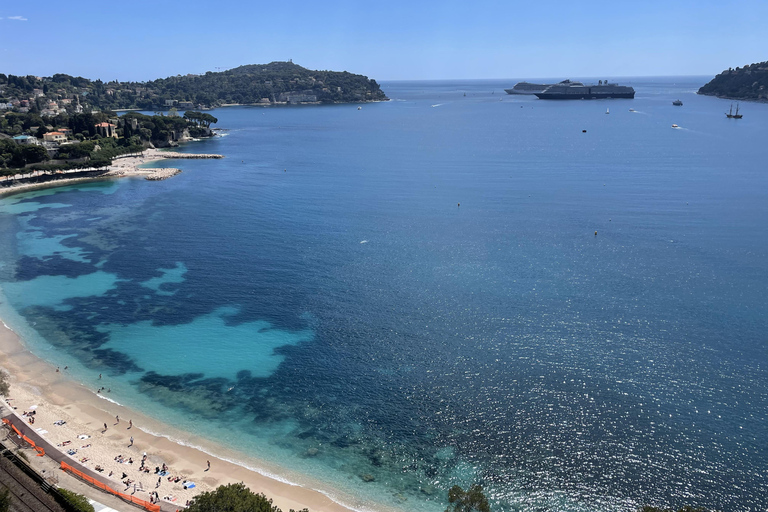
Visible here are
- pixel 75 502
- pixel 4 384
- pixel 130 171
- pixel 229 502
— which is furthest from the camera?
pixel 130 171

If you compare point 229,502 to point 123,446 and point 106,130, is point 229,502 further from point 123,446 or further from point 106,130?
point 106,130

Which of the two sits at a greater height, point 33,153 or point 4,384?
point 33,153

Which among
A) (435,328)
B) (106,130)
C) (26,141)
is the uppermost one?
(106,130)

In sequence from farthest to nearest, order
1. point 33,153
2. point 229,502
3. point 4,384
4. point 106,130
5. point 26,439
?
1. point 106,130
2. point 33,153
3. point 4,384
4. point 26,439
5. point 229,502

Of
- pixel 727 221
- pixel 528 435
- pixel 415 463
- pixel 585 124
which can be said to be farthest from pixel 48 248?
pixel 585 124

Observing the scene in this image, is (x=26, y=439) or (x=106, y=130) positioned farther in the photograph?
(x=106, y=130)

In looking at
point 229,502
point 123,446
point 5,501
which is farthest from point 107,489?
point 229,502

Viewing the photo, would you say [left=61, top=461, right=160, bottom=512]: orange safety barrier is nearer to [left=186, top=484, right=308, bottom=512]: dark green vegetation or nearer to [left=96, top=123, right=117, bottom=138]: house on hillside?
[left=186, top=484, right=308, bottom=512]: dark green vegetation

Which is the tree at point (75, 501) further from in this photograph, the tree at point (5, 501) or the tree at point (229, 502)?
the tree at point (229, 502)
